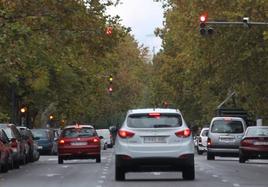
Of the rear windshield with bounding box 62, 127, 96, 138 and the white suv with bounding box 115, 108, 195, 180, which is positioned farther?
the rear windshield with bounding box 62, 127, 96, 138

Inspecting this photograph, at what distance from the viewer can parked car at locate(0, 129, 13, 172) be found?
29255mm

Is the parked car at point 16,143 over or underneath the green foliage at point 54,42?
underneath

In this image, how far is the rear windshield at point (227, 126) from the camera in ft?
135

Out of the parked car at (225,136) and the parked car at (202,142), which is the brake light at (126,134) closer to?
the parked car at (225,136)

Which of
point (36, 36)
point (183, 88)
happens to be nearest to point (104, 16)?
point (36, 36)

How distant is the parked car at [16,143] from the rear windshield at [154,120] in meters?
10.9

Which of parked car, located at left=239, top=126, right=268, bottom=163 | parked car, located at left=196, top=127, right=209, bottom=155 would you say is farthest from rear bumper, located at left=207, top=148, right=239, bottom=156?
parked car, located at left=196, top=127, right=209, bottom=155

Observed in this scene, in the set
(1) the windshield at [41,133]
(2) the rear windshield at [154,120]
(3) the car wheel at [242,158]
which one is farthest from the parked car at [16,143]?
(1) the windshield at [41,133]

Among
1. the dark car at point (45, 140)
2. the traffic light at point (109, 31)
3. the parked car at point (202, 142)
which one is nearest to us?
the traffic light at point (109, 31)

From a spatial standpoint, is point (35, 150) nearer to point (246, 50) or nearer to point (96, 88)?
point (246, 50)

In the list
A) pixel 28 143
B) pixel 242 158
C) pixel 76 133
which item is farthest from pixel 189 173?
pixel 28 143

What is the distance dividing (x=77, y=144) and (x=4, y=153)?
304 inches

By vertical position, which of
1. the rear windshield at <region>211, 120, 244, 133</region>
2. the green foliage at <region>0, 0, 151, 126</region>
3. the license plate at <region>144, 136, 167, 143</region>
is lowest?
the license plate at <region>144, 136, 167, 143</region>

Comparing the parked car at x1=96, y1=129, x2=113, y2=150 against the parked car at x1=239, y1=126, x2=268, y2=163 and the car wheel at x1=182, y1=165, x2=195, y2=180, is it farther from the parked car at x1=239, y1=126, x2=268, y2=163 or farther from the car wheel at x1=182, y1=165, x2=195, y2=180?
the car wheel at x1=182, y1=165, x2=195, y2=180
